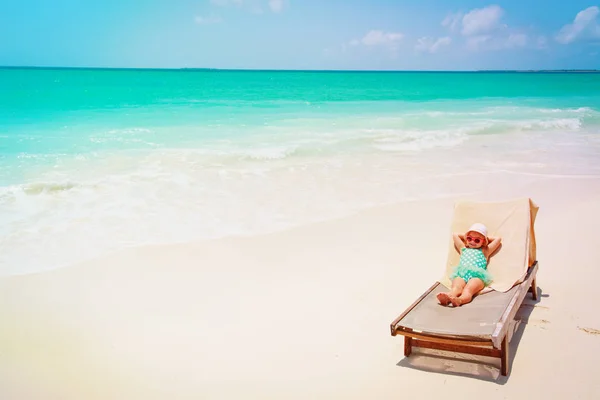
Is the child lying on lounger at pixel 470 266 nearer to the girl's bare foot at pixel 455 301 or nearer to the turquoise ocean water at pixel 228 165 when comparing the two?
the girl's bare foot at pixel 455 301

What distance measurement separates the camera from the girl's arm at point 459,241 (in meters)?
5.54

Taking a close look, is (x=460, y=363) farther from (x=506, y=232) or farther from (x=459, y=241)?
(x=506, y=232)

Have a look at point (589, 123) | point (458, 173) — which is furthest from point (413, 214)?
point (589, 123)

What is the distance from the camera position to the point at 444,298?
179 inches

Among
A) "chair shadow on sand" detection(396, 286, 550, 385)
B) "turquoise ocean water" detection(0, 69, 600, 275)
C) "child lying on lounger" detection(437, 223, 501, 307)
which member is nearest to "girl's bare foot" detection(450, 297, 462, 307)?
"child lying on lounger" detection(437, 223, 501, 307)

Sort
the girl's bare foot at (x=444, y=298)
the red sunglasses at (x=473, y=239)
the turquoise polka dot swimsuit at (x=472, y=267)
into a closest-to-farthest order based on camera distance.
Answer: the girl's bare foot at (x=444, y=298)
the turquoise polka dot swimsuit at (x=472, y=267)
the red sunglasses at (x=473, y=239)

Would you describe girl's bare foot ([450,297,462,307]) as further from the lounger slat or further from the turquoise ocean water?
the turquoise ocean water

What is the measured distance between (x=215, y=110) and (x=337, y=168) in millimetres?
14746

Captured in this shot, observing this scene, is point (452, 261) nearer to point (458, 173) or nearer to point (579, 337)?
point (579, 337)

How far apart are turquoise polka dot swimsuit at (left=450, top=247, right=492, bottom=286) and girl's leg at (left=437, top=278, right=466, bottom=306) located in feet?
0.41

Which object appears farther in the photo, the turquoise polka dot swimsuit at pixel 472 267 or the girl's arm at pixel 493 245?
the girl's arm at pixel 493 245

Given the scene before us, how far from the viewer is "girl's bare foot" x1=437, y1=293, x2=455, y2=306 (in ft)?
14.9

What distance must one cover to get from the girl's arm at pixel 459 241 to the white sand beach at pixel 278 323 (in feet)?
2.14

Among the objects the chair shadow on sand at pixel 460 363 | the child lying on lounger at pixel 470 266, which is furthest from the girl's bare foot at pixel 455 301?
the chair shadow on sand at pixel 460 363
